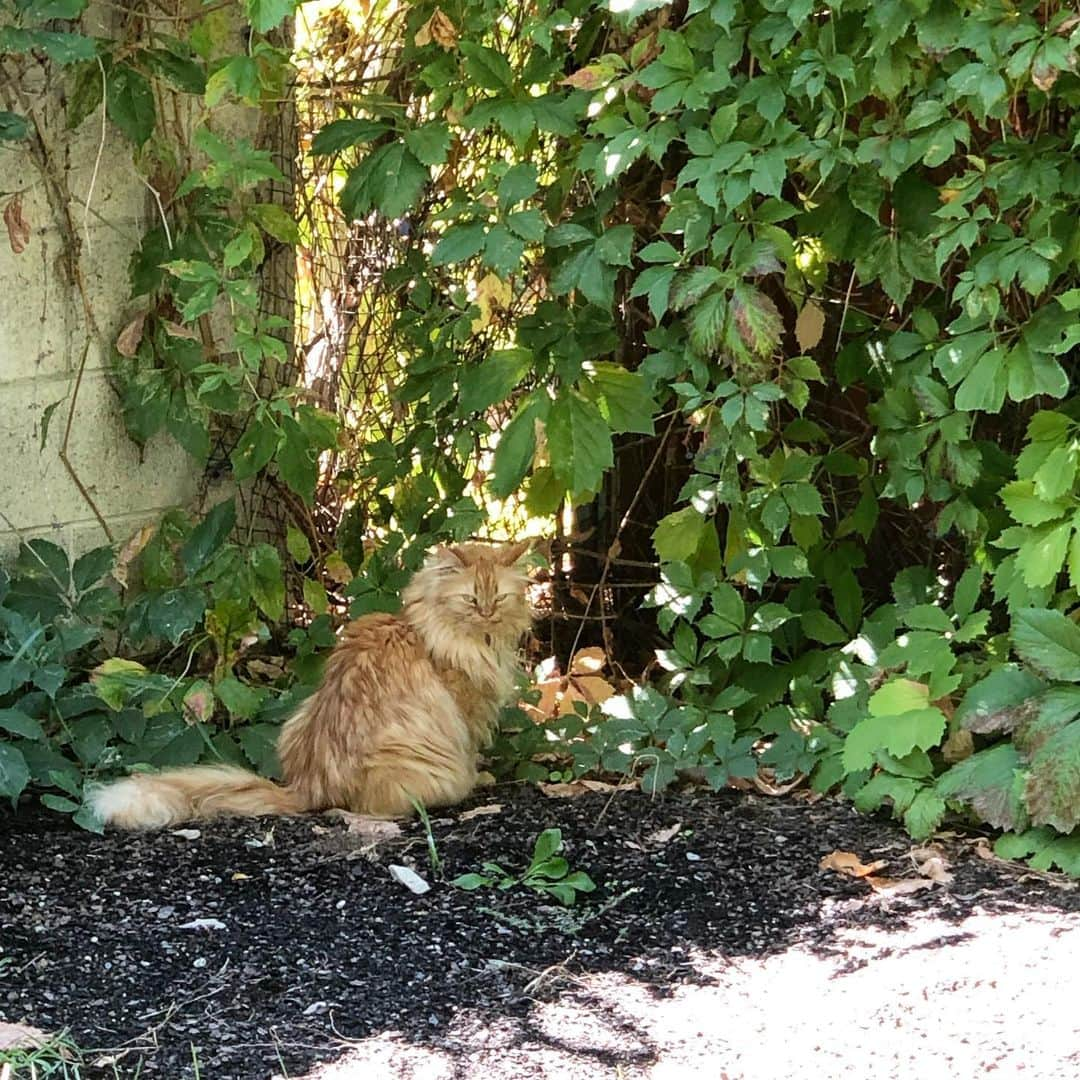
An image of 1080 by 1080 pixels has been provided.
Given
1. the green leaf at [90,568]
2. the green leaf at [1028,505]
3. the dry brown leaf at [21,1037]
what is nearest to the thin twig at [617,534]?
the green leaf at [1028,505]

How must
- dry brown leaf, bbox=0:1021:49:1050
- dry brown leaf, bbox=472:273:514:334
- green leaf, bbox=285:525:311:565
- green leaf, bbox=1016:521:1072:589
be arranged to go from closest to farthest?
dry brown leaf, bbox=0:1021:49:1050, green leaf, bbox=1016:521:1072:589, dry brown leaf, bbox=472:273:514:334, green leaf, bbox=285:525:311:565

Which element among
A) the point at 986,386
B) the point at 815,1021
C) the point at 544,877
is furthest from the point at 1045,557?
the point at 544,877

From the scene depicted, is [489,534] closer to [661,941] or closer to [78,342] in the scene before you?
[78,342]

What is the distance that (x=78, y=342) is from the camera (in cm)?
445

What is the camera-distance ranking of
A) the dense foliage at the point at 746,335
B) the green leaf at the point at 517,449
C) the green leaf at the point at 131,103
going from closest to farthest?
the dense foliage at the point at 746,335 < the green leaf at the point at 517,449 < the green leaf at the point at 131,103

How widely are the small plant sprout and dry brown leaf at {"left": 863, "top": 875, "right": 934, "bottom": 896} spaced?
0.65 metres

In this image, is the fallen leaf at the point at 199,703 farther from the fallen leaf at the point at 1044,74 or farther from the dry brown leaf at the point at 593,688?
the fallen leaf at the point at 1044,74

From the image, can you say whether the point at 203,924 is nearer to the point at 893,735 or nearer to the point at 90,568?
the point at 90,568

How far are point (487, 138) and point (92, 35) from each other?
3.80ft

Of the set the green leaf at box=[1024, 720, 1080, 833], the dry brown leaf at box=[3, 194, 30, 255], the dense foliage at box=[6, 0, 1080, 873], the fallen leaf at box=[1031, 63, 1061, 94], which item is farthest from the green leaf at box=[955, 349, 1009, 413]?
the dry brown leaf at box=[3, 194, 30, 255]

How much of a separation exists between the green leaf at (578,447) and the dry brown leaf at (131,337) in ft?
4.36

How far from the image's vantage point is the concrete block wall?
14.2ft

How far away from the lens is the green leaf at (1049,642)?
3.54 m

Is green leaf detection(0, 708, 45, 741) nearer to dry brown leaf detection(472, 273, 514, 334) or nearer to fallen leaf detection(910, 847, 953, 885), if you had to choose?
dry brown leaf detection(472, 273, 514, 334)
